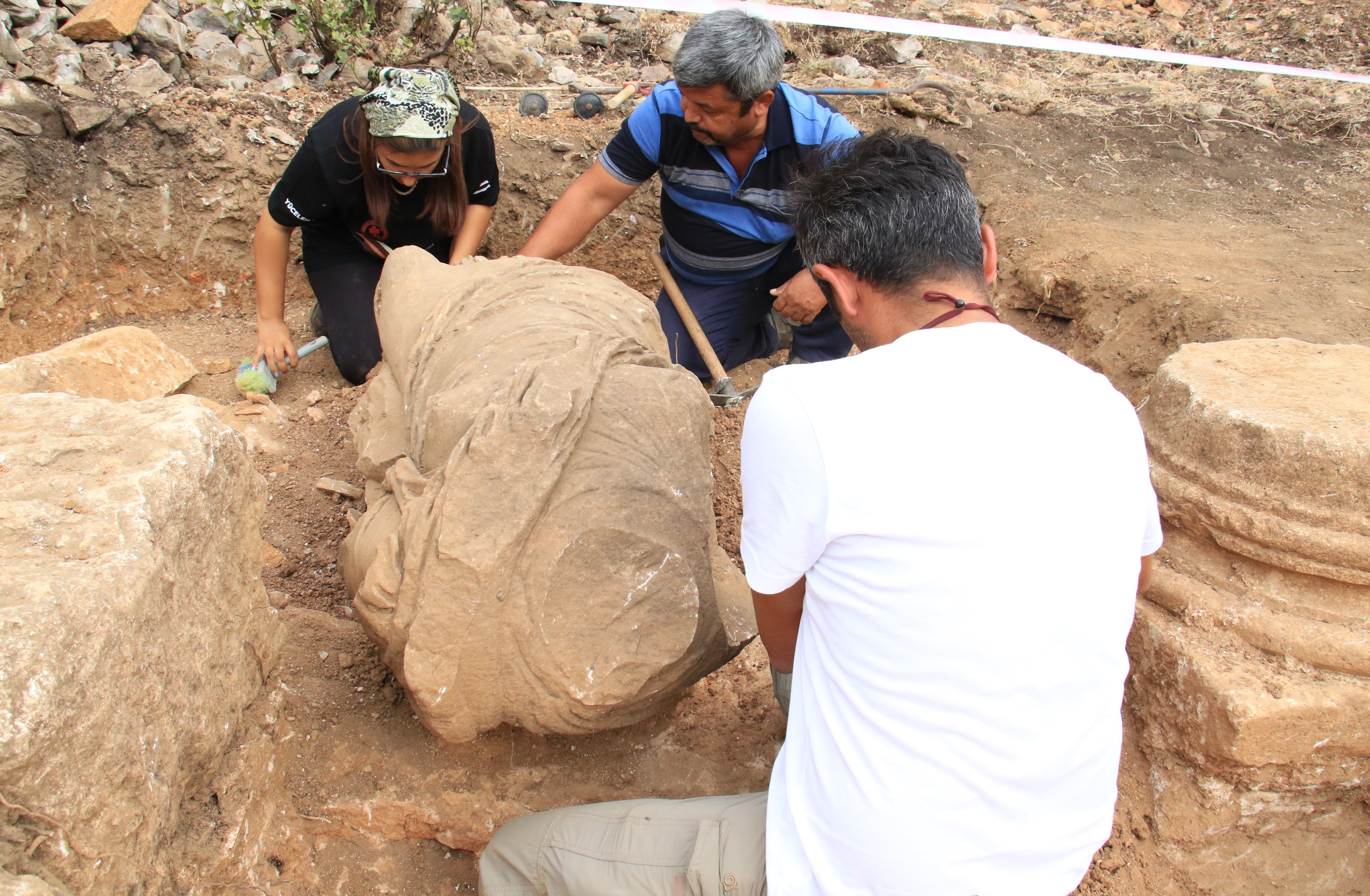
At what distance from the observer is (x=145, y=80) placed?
14.2 ft

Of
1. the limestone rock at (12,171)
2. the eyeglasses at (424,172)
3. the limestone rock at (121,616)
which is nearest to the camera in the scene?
the limestone rock at (121,616)

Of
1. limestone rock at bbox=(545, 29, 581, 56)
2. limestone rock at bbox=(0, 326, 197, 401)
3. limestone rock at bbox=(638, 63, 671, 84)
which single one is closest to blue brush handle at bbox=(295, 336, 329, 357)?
limestone rock at bbox=(0, 326, 197, 401)

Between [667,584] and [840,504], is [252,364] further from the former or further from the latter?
[840,504]

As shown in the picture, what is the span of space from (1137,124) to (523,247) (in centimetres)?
421

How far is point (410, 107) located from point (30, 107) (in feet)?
7.49

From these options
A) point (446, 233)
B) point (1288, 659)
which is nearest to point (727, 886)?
point (1288, 659)

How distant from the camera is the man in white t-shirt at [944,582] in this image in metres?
1.20

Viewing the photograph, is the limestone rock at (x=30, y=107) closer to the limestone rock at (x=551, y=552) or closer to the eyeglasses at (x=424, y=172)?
the eyeglasses at (x=424, y=172)

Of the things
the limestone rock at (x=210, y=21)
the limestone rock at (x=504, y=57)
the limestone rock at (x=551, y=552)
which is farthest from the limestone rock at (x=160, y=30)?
the limestone rock at (x=551, y=552)

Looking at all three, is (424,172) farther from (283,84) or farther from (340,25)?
(340,25)

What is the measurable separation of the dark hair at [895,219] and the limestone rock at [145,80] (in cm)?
421

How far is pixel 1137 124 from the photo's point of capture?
5453 mm

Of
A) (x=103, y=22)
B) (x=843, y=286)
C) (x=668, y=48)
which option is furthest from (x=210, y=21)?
(x=843, y=286)

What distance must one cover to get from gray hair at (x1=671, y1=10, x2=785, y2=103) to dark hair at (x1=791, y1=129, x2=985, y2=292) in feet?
5.04
